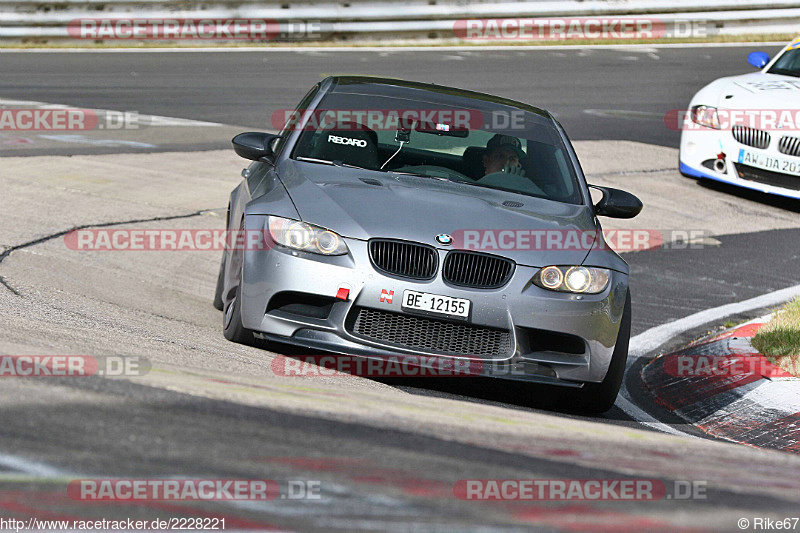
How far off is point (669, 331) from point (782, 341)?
993 mm

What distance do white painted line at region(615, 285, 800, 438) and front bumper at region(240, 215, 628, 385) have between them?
54 centimetres

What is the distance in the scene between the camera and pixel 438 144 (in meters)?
6.61

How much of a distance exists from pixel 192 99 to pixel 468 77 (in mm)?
5073

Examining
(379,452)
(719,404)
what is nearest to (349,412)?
(379,452)

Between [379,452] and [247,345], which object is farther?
[247,345]

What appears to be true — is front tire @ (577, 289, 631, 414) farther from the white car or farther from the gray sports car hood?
the white car

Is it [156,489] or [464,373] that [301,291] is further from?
[156,489]

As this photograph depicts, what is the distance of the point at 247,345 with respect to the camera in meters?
5.63

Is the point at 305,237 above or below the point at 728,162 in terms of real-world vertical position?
above

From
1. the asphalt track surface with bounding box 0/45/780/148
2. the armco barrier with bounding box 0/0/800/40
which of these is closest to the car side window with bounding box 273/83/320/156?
the asphalt track surface with bounding box 0/45/780/148

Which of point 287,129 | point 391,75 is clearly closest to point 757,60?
point 391,75

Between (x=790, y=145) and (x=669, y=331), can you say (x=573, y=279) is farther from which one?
(x=790, y=145)

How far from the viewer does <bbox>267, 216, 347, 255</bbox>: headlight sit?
5.28m

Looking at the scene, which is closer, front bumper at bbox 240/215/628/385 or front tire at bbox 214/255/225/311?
front bumper at bbox 240/215/628/385
